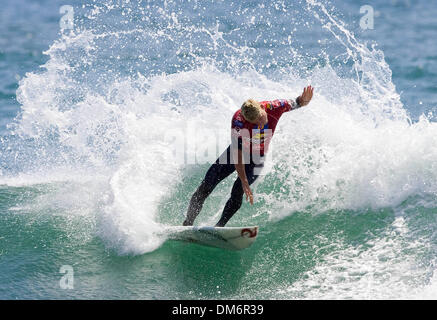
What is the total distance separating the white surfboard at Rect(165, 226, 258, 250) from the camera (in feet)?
19.5

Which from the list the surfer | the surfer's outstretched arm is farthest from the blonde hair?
the surfer's outstretched arm

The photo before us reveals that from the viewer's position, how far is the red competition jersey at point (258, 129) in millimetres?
5934

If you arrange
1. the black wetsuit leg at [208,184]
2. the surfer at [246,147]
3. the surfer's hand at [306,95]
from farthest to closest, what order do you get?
the black wetsuit leg at [208,184]
the surfer's hand at [306,95]
the surfer at [246,147]

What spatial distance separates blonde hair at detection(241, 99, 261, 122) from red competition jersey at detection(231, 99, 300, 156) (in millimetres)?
164

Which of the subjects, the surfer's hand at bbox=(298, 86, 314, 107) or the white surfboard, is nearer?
the white surfboard

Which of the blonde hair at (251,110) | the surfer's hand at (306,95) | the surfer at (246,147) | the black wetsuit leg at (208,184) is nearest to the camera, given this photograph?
the blonde hair at (251,110)

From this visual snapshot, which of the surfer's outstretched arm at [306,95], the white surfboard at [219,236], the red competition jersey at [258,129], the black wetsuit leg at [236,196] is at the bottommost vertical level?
the white surfboard at [219,236]

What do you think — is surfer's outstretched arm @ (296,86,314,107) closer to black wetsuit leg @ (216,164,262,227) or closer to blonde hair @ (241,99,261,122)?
blonde hair @ (241,99,261,122)

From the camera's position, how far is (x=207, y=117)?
9.27 metres

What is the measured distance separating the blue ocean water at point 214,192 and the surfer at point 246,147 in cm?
57

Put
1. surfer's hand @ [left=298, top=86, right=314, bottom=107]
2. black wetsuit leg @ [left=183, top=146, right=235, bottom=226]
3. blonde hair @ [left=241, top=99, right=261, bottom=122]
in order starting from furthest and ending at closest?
black wetsuit leg @ [left=183, top=146, right=235, bottom=226]
surfer's hand @ [left=298, top=86, right=314, bottom=107]
blonde hair @ [left=241, top=99, right=261, bottom=122]

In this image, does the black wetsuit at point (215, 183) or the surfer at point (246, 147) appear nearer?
the surfer at point (246, 147)

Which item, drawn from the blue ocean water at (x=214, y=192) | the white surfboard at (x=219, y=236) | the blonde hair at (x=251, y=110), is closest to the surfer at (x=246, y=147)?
the blonde hair at (x=251, y=110)

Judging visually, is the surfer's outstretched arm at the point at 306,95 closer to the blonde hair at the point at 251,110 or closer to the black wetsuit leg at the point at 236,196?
the blonde hair at the point at 251,110
